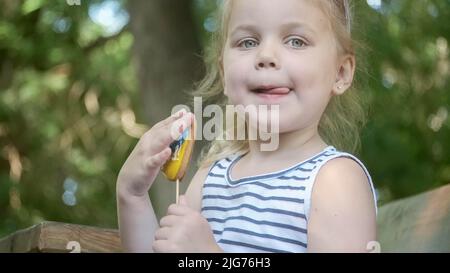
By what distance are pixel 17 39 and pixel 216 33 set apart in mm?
1857

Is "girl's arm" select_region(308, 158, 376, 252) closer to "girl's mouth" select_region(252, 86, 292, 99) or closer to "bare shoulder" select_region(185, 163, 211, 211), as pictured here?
"girl's mouth" select_region(252, 86, 292, 99)

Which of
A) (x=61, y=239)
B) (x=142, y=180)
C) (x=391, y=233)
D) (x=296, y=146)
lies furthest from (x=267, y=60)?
(x=391, y=233)

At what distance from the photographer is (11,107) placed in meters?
3.15

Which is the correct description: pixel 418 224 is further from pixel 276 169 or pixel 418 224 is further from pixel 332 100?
pixel 276 169

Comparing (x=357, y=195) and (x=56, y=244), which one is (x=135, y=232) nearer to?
(x=56, y=244)

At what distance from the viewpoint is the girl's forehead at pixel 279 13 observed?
118cm

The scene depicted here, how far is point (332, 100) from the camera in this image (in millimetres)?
1387

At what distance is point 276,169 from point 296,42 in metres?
0.18

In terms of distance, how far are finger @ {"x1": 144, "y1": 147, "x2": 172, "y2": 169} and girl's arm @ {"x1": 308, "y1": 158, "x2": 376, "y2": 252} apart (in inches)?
8.0

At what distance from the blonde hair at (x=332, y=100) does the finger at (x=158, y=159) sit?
18 cm

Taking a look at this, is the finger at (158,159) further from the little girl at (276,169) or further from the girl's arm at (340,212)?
the girl's arm at (340,212)

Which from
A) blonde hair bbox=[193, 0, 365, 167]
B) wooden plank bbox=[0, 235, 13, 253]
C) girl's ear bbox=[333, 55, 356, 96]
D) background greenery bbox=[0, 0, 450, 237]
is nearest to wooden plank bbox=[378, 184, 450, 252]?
blonde hair bbox=[193, 0, 365, 167]

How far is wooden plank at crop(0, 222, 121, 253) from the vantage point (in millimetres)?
1258
